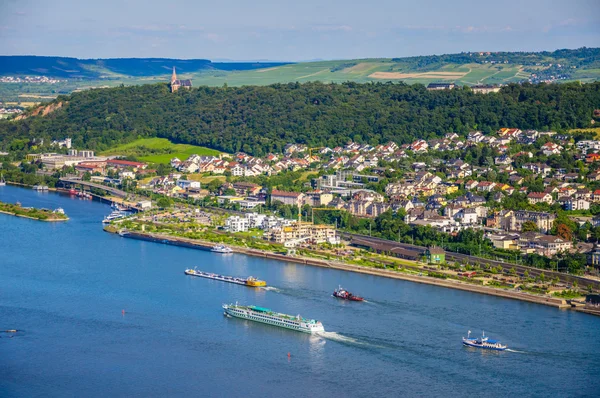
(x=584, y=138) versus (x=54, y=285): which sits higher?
(x=584, y=138)

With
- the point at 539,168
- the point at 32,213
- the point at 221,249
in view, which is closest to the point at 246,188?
the point at 32,213

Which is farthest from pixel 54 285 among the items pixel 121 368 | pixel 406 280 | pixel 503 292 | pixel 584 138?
pixel 584 138

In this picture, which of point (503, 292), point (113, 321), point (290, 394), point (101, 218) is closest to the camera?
point (290, 394)

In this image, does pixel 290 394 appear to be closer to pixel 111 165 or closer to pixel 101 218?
pixel 101 218

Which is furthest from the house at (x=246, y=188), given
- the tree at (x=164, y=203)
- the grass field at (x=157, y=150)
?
the grass field at (x=157, y=150)

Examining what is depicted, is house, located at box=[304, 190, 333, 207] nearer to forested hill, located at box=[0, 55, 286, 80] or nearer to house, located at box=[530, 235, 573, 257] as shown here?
house, located at box=[530, 235, 573, 257]

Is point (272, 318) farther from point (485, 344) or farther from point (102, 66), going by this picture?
point (102, 66)

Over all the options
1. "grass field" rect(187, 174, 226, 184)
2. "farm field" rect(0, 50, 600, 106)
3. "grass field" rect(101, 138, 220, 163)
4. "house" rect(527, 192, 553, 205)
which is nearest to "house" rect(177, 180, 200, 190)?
"grass field" rect(187, 174, 226, 184)
